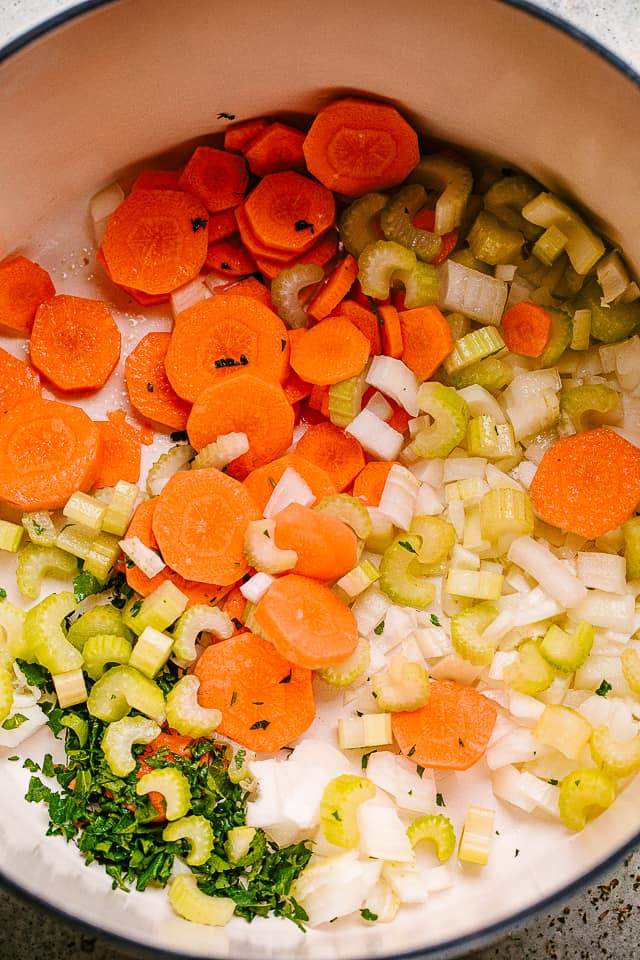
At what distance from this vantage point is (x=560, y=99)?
1665mm

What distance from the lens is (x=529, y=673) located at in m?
1.88

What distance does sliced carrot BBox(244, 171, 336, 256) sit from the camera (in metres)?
2.00

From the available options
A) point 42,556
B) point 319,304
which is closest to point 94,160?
point 319,304

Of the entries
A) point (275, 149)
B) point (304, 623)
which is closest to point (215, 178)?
point (275, 149)

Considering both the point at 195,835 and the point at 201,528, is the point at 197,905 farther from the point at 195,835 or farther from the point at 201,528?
the point at 201,528

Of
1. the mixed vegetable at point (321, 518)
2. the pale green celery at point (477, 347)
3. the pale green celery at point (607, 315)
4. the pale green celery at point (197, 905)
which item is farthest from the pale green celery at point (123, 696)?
the pale green celery at point (607, 315)

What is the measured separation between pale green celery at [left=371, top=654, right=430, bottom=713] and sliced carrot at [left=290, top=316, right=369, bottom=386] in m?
0.63

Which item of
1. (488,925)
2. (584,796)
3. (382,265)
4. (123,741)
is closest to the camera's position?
(488,925)

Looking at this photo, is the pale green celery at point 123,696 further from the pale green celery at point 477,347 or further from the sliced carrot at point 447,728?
the pale green celery at point 477,347

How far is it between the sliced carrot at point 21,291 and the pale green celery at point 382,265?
28.0 inches

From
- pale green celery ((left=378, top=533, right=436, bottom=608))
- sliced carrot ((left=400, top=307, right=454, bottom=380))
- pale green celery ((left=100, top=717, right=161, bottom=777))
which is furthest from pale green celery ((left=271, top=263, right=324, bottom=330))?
pale green celery ((left=100, top=717, right=161, bottom=777))

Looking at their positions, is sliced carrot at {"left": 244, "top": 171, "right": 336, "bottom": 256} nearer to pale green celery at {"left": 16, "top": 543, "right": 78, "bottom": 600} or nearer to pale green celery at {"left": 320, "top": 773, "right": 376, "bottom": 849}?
pale green celery at {"left": 16, "top": 543, "right": 78, "bottom": 600}

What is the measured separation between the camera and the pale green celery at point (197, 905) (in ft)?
5.73

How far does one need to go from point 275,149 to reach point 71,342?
621mm
